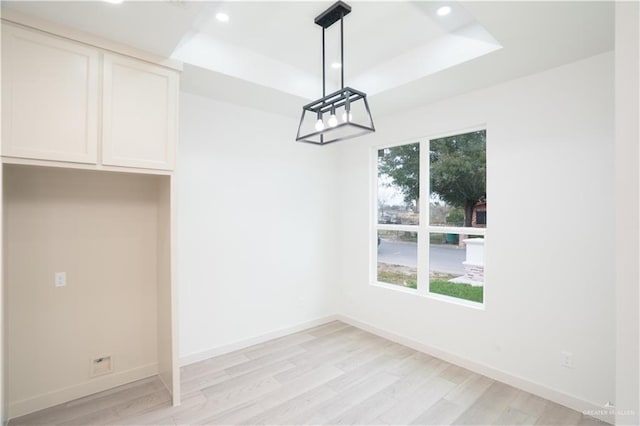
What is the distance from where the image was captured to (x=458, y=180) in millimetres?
3541

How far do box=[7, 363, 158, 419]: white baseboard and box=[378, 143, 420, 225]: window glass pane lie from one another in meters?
3.15

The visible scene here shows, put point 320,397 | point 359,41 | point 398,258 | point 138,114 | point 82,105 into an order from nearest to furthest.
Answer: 1. point 82,105
2. point 138,114
3. point 320,397
4. point 359,41
5. point 398,258

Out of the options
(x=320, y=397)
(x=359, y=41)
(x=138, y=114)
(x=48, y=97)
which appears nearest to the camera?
(x=48, y=97)

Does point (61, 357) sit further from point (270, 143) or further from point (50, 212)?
point (270, 143)

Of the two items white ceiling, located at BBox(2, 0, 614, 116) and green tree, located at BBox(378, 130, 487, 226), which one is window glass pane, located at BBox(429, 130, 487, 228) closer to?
green tree, located at BBox(378, 130, 487, 226)

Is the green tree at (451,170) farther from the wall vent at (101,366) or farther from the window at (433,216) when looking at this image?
the wall vent at (101,366)

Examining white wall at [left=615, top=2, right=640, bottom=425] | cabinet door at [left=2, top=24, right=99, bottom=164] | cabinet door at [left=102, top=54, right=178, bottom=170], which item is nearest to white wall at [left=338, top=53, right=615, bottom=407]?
white wall at [left=615, top=2, right=640, bottom=425]

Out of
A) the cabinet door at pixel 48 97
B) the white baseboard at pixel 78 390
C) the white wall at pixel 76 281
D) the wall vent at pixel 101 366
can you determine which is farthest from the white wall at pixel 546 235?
the wall vent at pixel 101 366

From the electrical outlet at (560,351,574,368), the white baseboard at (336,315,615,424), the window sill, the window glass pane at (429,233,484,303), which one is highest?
the window glass pane at (429,233,484,303)

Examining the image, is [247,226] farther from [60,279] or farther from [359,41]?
[359,41]

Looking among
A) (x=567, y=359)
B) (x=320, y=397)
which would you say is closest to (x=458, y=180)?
(x=567, y=359)

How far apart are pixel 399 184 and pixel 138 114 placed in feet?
9.69

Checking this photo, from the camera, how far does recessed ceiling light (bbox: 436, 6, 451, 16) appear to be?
7.95 ft

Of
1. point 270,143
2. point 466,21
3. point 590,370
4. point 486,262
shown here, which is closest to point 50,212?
point 270,143
